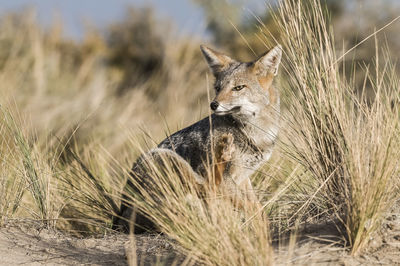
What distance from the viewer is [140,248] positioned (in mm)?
3984

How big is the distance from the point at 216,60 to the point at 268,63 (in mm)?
571

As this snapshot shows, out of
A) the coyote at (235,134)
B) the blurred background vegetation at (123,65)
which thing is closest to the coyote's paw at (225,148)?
the coyote at (235,134)

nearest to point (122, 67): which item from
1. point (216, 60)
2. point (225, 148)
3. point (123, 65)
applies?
point (123, 65)

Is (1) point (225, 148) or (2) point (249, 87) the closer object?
(1) point (225, 148)

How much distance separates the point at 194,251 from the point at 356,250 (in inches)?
38.3

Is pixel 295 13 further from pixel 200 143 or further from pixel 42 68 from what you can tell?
pixel 42 68

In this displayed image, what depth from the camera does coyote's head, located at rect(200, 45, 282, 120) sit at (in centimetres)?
472

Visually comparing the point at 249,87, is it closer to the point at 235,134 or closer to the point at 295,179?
the point at 235,134

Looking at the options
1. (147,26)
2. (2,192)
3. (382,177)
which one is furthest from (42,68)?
(382,177)

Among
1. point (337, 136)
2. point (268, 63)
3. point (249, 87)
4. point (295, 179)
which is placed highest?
point (268, 63)

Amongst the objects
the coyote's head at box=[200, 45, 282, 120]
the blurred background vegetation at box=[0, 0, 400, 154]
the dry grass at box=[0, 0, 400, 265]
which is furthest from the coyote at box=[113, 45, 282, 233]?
the blurred background vegetation at box=[0, 0, 400, 154]

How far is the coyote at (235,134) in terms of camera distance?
454 centimetres

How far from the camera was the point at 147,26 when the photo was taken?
60.6 feet

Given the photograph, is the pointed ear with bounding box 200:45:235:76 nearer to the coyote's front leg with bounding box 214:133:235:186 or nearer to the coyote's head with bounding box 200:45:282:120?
the coyote's head with bounding box 200:45:282:120
